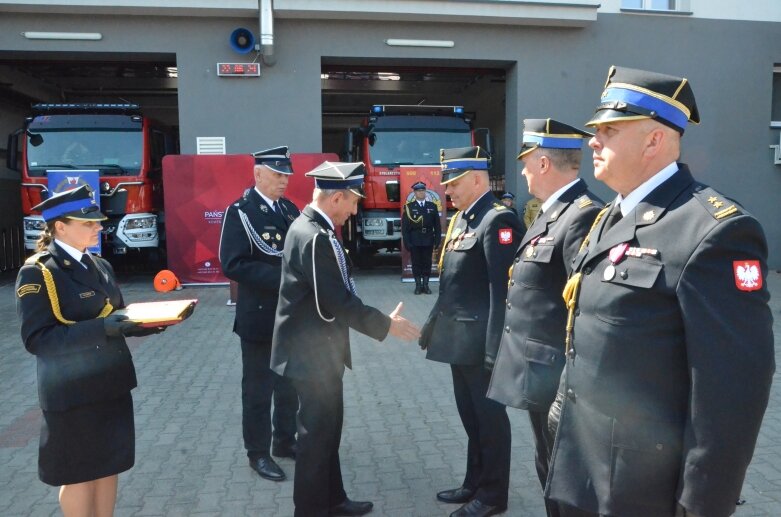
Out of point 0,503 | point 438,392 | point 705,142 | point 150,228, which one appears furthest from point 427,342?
point 705,142

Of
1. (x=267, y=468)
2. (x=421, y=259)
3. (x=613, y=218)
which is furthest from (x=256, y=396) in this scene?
(x=421, y=259)

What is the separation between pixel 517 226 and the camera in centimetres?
331

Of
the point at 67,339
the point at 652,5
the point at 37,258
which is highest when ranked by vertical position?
the point at 652,5

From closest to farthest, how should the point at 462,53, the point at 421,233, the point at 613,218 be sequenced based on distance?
the point at 613,218
the point at 421,233
the point at 462,53

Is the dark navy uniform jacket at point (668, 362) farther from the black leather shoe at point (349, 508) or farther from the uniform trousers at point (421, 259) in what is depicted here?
the uniform trousers at point (421, 259)

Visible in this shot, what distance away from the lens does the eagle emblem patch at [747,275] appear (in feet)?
5.18

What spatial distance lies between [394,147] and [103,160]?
5.34 meters

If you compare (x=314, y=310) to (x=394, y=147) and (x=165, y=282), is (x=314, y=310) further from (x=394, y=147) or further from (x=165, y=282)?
(x=394, y=147)

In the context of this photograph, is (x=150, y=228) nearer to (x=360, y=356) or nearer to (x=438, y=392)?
(x=360, y=356)

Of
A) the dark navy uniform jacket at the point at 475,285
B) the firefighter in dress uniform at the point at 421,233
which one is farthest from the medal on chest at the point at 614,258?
the firefighter in dress uniform at the point at 421,233

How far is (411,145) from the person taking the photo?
11914mm

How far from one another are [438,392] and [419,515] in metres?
2.06

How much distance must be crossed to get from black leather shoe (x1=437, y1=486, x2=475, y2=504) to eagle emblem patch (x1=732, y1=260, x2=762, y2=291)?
2392mm

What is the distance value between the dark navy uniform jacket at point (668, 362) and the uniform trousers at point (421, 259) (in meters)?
8.20
